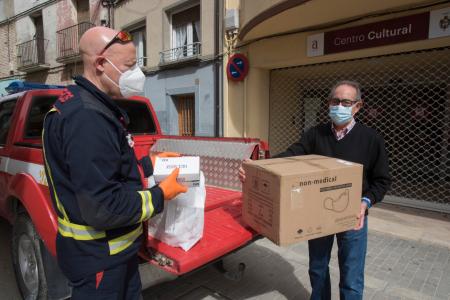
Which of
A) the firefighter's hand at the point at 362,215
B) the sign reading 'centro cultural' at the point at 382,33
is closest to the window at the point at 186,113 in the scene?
the sign reading 'centro cultural' at the point at 382,33

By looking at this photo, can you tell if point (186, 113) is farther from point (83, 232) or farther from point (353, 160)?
point (83, 232)

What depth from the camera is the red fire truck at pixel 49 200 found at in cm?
186

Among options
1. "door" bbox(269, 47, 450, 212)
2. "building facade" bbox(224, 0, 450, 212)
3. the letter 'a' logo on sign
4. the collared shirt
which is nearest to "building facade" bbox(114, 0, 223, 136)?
"building facade" bbox(224, 0, 450, 212)

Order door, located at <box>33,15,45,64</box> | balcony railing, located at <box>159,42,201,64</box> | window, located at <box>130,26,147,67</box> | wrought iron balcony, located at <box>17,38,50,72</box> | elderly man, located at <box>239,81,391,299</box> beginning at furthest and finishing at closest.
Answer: door, located at <box>33,15,45,64</box>, wrought iron balcony, located at <box>17,38,50,72</box>, window, located at <box>130,26,147,67</box>, balcony railing, located at <box>159,42,201,64</box>, elderly man, located at <box>239,81,391,299</box>

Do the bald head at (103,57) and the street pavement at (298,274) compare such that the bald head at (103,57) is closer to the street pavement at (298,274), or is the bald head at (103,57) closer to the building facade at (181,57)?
the street pavement at (298,274)

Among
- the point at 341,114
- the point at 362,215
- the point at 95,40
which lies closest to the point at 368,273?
the point at 362,215

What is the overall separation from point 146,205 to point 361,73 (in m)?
6.36

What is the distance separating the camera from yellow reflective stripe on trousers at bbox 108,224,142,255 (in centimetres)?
143

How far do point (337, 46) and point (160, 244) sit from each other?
516 centimetres

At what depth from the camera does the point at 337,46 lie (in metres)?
5.65

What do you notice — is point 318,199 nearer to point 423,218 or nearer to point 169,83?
point 423,218

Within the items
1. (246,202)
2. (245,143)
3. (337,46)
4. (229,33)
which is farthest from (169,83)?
(246,202)

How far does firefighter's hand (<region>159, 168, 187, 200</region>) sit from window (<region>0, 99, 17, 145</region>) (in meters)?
2.48

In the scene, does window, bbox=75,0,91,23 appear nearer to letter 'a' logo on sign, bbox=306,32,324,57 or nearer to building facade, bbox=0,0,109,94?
building facade, bbox=0,0,109,94
